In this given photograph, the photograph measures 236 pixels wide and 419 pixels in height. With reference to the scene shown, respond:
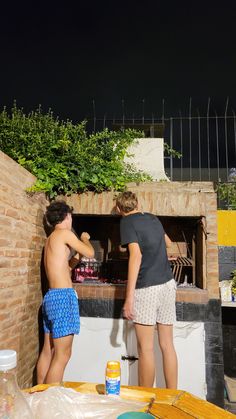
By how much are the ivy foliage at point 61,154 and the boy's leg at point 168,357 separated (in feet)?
5.75

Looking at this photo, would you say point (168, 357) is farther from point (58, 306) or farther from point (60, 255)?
point (60, 255)

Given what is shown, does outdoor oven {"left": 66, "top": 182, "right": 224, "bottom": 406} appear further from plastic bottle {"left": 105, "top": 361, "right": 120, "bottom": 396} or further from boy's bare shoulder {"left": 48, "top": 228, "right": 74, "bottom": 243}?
plastic bottle {"left": 105, "top": 361, "right": 120, "bottom": 396}

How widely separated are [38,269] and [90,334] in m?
0.96

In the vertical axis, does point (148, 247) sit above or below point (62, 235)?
below

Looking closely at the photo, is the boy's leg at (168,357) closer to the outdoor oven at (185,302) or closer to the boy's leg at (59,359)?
the outdoor oven at (185,302)

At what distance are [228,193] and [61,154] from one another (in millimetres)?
3946

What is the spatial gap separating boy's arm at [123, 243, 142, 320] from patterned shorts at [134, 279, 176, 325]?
9 centimetres

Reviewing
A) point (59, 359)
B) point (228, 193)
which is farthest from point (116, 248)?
point (228, 193)

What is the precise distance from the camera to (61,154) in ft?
13.0

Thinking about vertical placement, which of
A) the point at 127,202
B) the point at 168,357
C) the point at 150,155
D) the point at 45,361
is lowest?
the point at 45,361

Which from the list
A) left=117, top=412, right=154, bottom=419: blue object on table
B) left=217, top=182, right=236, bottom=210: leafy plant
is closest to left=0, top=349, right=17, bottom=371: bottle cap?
left=117, top=412, right=154, bottom=419: blue object on table

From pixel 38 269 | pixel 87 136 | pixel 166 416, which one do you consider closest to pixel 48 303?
pixel 38 269

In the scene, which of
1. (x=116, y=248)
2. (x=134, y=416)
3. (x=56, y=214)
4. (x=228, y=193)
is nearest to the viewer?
(x=134, y=416)

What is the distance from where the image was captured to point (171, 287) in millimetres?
3080
